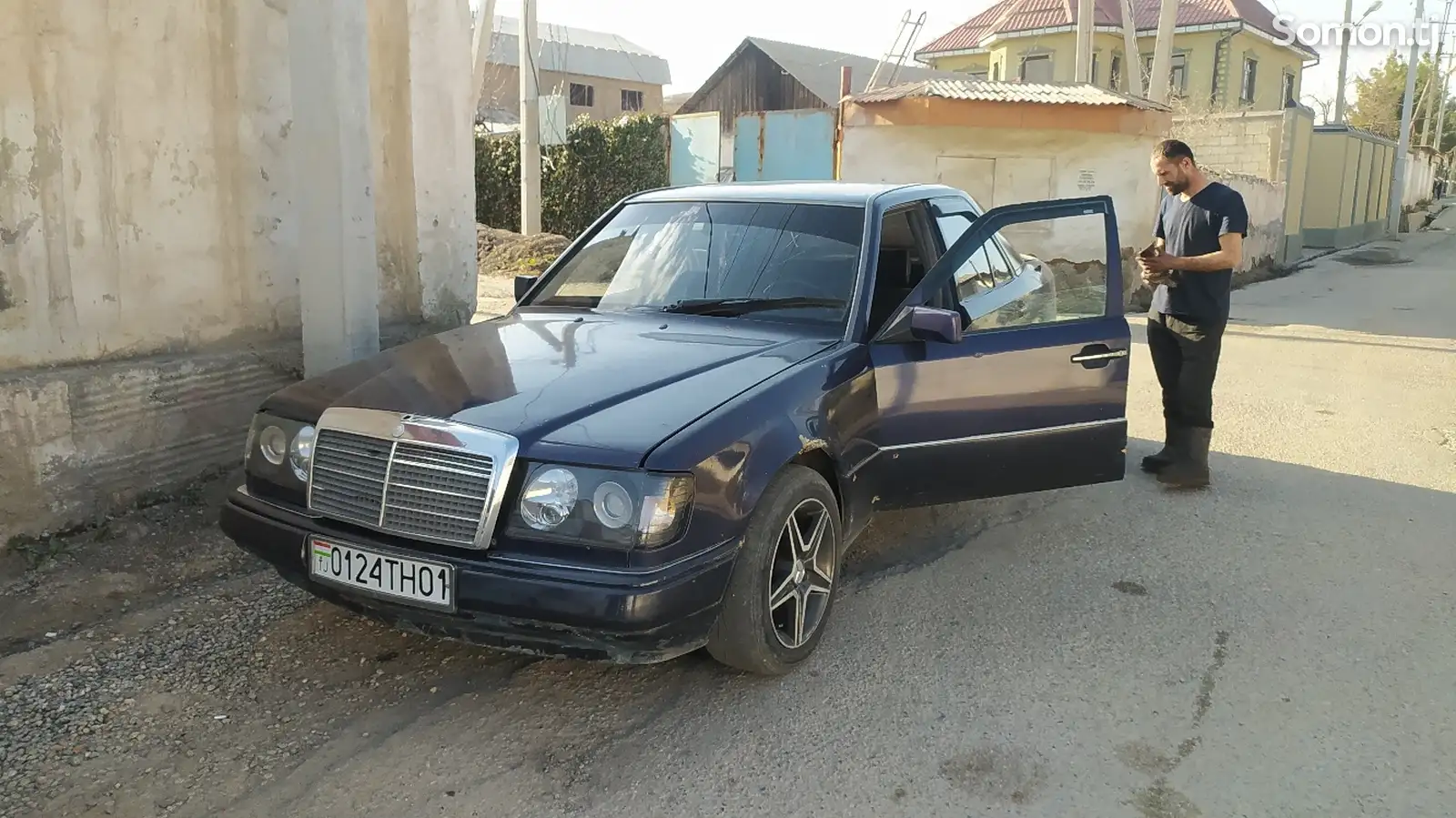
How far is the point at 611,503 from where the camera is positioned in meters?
2.87

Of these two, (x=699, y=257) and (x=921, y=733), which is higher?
(x=699, y=257)

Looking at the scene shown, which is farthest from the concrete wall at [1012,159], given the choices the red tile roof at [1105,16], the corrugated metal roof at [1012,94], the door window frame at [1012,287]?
the red tile roof at [1105,16]

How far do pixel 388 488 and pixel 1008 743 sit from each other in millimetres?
1954

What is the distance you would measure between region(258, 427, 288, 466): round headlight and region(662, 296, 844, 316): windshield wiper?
4.95ft

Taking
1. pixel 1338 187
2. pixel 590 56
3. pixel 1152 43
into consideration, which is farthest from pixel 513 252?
pixel 590 56

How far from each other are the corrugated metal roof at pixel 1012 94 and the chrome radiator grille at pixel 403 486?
38.6ft

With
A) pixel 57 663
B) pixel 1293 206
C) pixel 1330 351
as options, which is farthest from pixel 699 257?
pixel 1293 206

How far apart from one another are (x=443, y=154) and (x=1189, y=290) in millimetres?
4384

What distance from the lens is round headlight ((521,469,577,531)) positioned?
2.89 m

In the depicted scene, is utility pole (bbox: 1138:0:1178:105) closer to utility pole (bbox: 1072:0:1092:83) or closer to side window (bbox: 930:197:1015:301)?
utility pole (bbox: 1072:0:1092:83)

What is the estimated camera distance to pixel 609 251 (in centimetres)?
469

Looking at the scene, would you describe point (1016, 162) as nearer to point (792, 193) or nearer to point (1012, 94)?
point (1012, 94)

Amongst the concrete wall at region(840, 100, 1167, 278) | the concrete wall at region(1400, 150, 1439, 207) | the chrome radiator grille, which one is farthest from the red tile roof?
the chrome radiator grille

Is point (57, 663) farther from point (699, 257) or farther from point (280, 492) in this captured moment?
point (699, 257)
